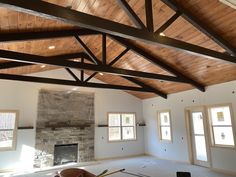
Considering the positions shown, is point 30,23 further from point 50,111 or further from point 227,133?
point 227,133

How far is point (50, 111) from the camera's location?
7.88 m

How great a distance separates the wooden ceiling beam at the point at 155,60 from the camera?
581 centimetres

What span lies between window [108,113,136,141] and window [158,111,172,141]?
149 cm

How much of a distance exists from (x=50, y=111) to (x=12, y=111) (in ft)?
4.70

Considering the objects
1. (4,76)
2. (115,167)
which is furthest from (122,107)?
(4,76)

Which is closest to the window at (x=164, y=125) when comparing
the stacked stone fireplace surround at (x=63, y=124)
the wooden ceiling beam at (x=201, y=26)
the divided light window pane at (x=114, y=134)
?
the divided light window pane at (x=114, y=134)

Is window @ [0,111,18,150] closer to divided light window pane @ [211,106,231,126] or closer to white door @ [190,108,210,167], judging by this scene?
white door @ [190,108,210,167]

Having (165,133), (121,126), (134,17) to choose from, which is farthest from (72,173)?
(165,133)

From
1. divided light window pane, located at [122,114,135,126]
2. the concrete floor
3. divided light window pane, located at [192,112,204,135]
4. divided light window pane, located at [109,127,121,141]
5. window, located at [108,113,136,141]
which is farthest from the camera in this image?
divided light window pane, located at [122,114,135,126]

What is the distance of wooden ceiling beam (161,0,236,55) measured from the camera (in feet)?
12.8

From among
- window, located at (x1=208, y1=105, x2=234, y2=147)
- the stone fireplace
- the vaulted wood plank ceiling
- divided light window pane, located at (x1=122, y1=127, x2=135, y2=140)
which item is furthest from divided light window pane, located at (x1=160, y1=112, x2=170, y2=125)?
the stone fireplace

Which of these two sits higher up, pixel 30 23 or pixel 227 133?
pixel 30 23

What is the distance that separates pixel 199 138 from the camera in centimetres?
704

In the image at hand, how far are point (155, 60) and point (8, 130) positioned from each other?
6174 millimetres
